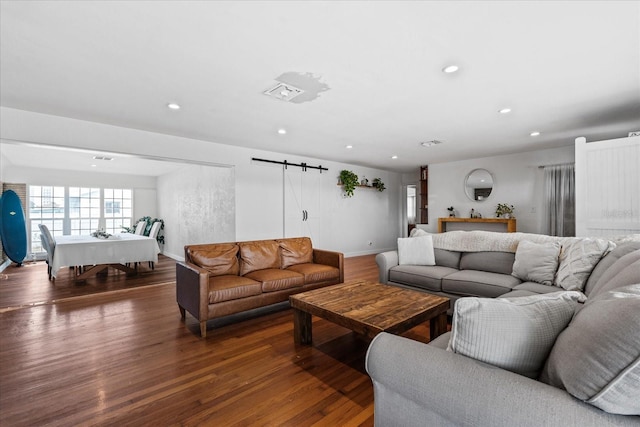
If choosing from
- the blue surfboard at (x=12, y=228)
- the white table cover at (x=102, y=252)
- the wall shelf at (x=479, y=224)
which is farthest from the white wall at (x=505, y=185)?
the blue surfboard at (x=12, y=228)

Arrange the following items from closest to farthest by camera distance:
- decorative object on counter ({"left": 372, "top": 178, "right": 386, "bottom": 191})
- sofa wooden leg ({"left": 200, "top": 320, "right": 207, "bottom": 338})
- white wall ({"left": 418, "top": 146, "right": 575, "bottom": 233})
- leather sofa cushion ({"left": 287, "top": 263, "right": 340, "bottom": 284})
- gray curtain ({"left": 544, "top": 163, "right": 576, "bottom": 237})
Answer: sofa wooden leg ({"left": 200, "top": 320, "right": 207, "bottom": 338}) → leather sofa cushion ({"left": 287, "top": 263, "right": 340, "bottom": 284}) → gray curtain ({"left": 544, "top": 163, "right": 576, "bottom": 237}) → white wall ({"left": 418, "top": 146, "right": 575, "bottom": 233}) → decorative object on counter ({"left": 372, "top": 178, "right": 386, "bottom": 191})

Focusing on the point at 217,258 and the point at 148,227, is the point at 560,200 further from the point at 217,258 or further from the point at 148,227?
the point at 148,227

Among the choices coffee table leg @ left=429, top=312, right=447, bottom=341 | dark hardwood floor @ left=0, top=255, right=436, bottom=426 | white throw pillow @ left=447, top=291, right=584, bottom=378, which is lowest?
Answer: dark hardwood floor @ left=0, top=255, right=436, bottom=426

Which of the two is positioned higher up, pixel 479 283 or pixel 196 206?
pixel 196 206

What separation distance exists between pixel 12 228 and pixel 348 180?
23.8 feet

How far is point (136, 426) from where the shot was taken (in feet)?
5.29

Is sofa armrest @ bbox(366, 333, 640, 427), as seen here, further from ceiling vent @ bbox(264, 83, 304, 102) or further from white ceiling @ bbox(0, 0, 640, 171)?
ceiling vent @ bbox(264, 83, 304, 102)

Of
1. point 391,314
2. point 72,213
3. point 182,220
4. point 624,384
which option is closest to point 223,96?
point 391,314

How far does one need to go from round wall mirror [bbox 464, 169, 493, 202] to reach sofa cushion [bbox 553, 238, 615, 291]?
4374mm

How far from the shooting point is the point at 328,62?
8.04ft

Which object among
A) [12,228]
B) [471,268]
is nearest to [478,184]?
[471,268]

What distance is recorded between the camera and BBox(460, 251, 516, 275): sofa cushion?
324 centimetres

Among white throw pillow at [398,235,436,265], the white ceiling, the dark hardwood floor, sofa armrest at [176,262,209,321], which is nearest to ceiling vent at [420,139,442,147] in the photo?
the white ceiling

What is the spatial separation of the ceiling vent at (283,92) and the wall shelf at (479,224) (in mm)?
5281
